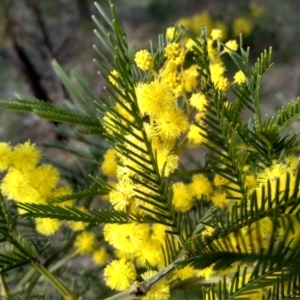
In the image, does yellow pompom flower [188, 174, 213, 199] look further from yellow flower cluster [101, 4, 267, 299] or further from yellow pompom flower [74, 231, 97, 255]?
yellow pompom flower [74, 231, 97, 255]

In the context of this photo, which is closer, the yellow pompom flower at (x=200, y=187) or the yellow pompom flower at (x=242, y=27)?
the yellow pompom flower at (x=200, y=187)

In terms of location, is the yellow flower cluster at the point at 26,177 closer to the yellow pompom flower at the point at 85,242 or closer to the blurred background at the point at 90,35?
the yellow pompom flower at the point at 85,242

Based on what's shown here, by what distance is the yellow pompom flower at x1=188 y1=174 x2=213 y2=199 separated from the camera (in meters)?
0.43

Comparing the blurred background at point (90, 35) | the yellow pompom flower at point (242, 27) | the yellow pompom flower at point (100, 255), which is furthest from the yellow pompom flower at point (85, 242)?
the yellow pompom flower at point (242, 27)

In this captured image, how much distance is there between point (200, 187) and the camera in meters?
0.43

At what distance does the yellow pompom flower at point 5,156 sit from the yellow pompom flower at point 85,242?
13cm

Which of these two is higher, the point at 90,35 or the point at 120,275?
the point at 90,35

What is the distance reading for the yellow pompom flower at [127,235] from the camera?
Answer: 346 millimetres

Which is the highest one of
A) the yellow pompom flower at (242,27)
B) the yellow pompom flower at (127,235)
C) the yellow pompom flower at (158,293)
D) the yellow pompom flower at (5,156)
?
the yellow pompom flower at (242,27)

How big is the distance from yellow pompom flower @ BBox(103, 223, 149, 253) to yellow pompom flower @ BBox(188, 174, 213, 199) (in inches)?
3.6

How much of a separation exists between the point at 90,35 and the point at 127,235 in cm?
129

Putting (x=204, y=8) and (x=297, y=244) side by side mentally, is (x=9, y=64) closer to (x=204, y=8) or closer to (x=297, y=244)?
(x=204, y=8)

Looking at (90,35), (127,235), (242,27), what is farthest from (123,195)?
(90,35)

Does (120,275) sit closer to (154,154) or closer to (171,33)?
(154,154)
